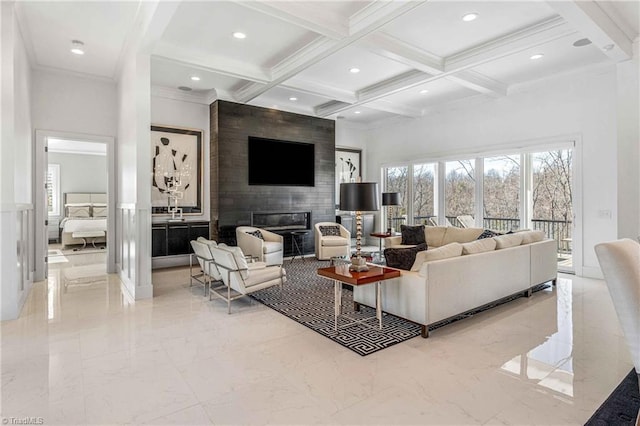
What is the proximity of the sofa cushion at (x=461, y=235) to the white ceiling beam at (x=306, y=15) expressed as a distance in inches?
150

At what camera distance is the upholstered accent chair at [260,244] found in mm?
6180

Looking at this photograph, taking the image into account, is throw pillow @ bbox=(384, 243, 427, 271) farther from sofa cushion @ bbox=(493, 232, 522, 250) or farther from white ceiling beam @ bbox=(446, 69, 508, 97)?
white ceiling beam @ bbox=(446, 69, 508, 97)

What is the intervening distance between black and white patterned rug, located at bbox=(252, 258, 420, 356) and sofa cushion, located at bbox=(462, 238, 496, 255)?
0.99 metres

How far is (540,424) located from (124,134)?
5.98 m

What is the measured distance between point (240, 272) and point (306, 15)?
2.94m

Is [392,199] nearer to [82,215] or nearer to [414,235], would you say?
[414,235]

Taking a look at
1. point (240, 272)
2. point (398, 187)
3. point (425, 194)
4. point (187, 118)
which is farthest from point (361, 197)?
point (398, 187)

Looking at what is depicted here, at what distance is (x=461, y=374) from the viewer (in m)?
2.62

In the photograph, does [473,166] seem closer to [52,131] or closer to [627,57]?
[627,57]

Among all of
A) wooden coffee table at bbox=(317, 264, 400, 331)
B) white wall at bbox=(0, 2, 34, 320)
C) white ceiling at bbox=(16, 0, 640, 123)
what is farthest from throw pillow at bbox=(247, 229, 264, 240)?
white wall at bbox=(0, 2, 34, 320)

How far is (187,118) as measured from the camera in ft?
22.8

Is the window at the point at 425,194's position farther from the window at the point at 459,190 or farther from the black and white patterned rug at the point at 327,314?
the black and white patterned rug at the point at 327,314

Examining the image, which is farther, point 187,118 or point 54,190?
point 54,190

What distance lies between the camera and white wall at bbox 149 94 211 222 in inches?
262
